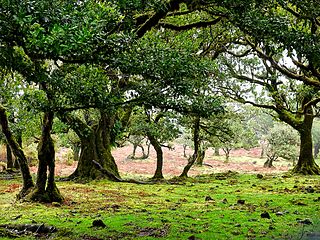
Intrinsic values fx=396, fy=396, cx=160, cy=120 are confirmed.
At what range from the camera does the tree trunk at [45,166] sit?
42.7 feet

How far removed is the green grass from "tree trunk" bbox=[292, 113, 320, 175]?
10.9m

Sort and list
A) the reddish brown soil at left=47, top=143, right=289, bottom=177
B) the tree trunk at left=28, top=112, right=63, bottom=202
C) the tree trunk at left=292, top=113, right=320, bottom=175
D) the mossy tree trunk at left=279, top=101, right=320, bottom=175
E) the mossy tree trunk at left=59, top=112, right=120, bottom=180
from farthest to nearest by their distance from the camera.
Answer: the reddish brown soil at left=47, top=143, right=289, bottom=177 < the mossy tree trunk at left=279, top=101, right=320, bottom=175 < the tree trunk at left=292, top=113, right=320, bottom=175 < the mossy tree trunk at left=59, top=112, right=120, bottom=180 < the tree trunk at left=28, top=112, right=63, bottom=202

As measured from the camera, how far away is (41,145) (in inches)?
516

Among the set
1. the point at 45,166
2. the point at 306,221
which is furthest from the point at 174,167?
the point at 306,221

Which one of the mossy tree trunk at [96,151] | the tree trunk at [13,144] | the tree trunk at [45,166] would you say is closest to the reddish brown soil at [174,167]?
the mossy tree trunk at [96,151]

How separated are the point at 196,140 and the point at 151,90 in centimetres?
1452

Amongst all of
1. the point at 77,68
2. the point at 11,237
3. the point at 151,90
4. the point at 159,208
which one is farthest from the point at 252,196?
the point at 11,237

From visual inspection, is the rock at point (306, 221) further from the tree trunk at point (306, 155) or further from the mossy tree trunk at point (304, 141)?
the mossy tree trunk at point (304, 141)

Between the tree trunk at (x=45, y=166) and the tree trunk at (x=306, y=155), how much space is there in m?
19.4

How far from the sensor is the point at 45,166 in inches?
524

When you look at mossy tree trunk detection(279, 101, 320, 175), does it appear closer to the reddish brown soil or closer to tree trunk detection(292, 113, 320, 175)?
tree trunk detection(292, 113, 320, 175)

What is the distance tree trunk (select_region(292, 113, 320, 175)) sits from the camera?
1085 inches

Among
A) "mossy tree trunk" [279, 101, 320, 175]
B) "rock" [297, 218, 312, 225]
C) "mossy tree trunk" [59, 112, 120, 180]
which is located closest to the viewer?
"rock" [297, 218, 312, 225]

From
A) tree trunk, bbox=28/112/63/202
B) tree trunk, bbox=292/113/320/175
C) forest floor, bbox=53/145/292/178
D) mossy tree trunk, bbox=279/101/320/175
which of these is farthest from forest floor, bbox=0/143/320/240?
forest floor, bbox=53/145/292/178
